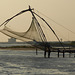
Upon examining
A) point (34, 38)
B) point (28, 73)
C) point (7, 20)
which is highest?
point (7, 20)

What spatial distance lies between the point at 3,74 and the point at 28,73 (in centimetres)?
225

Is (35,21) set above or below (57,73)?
above

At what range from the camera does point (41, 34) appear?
28.9m

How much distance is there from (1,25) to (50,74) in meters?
10.2

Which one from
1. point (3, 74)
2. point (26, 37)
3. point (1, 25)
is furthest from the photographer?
point (26, 37)

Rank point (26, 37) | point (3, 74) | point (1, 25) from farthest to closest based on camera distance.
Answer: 1. point (26, 37)
2. point (1, 25)
3. point (3, 74)

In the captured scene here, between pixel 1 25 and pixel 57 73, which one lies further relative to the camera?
pixel 1 25

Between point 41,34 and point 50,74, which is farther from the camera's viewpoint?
point 41,34

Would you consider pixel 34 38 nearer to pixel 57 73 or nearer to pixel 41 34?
pixel 41 34

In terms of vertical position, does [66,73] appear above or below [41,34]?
below

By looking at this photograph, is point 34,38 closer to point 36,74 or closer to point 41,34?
point 41,34

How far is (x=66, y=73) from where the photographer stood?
19.9 meters

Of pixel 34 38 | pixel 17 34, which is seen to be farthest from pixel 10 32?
pixel 34 38

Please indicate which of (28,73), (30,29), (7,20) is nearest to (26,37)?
(30,29)
